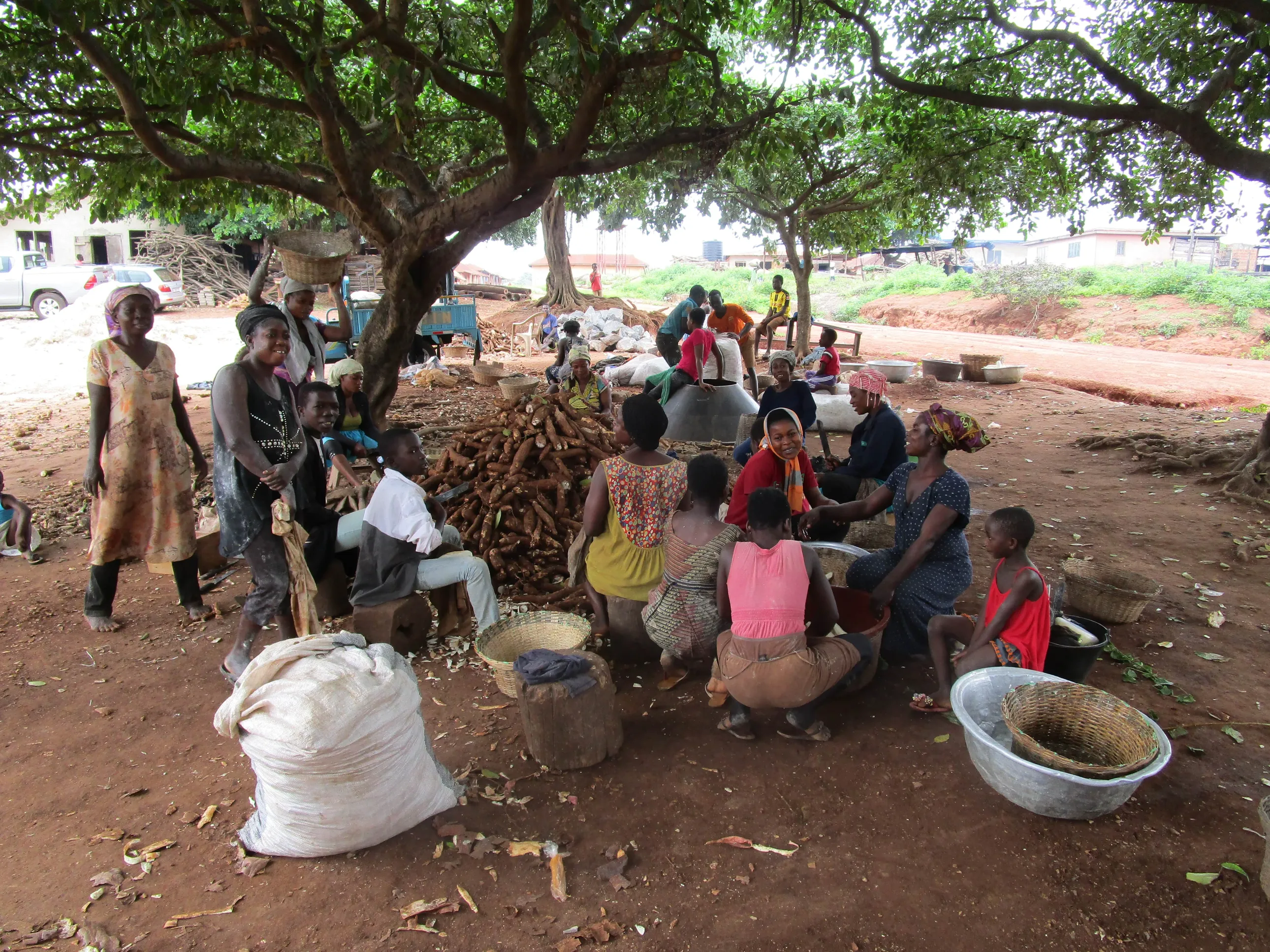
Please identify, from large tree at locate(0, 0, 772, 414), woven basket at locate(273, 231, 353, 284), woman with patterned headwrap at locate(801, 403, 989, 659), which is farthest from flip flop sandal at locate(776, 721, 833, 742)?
woven basket at locate(273, 231, 353, 284)

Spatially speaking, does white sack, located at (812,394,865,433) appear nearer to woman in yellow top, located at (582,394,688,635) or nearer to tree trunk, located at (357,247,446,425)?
tree trunk, located at (357,247,446,425)

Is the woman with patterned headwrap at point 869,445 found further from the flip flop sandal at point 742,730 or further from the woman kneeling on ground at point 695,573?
the flip flop sandal at point 742,730

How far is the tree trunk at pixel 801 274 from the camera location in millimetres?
15273

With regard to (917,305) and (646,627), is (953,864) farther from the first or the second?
(917,305)

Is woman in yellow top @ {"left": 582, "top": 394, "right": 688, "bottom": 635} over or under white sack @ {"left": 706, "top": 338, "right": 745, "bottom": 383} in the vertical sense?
under

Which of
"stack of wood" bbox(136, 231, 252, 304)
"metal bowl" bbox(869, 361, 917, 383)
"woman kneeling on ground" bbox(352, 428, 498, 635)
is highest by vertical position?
"stack of wood" bbox(136, 231, 252, 304)

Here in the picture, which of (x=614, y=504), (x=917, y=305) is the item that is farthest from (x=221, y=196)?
(x=917, y=305)

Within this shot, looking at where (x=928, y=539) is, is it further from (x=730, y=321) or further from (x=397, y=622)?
(x=730, y=321)

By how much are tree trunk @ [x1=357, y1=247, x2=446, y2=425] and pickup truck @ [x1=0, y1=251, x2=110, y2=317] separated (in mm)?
15948

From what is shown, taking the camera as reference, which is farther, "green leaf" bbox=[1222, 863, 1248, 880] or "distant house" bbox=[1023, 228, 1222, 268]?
"distant house" bbox=[1023, 228, 1222, 268]

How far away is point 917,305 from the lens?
29031 millimetres

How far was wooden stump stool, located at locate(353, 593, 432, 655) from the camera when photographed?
12.5 ft

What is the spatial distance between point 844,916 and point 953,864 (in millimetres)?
470

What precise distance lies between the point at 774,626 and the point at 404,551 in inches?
74.1
